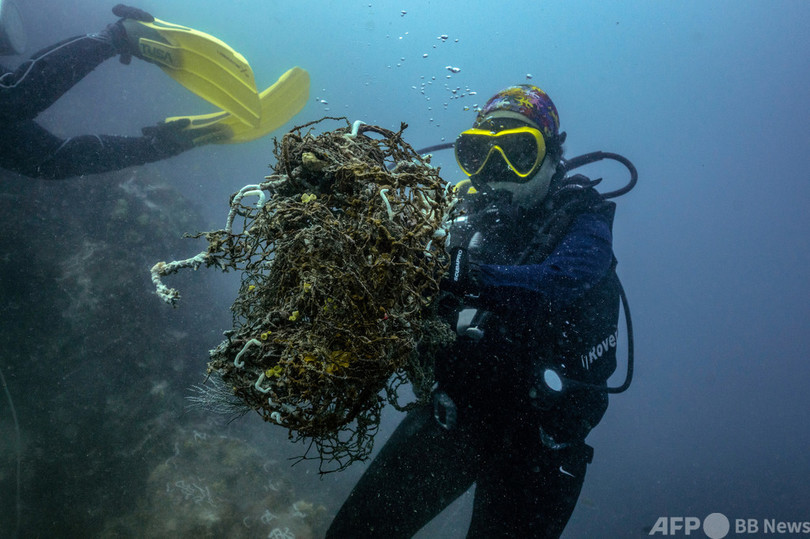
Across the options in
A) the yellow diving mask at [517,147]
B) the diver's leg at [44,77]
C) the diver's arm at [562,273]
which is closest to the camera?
the diver's arm at [562,273]

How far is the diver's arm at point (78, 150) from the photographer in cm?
706

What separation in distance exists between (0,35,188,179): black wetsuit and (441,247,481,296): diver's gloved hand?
8.64 metres

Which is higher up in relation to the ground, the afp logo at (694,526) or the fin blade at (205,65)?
the fin blade at (205,65)

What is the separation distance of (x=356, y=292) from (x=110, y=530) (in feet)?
29.1

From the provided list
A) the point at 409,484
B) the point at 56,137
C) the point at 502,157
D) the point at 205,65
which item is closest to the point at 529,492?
the point at 409,484

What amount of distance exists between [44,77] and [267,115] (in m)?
4.35

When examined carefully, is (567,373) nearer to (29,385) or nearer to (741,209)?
(29,385)

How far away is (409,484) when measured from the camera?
3443 mm

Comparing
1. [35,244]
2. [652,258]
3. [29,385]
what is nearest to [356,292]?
[29,385]

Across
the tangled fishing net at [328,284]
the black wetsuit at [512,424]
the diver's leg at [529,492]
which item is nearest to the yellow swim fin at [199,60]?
the black wetsuit at [512,424]

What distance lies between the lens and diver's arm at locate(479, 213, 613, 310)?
8.00 ft

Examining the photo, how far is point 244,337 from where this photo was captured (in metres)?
1.64

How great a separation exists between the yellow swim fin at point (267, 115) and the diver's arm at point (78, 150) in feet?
1.94

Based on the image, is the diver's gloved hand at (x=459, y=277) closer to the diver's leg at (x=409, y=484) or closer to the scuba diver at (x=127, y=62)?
the diver's leg at (x=409, y=484)
